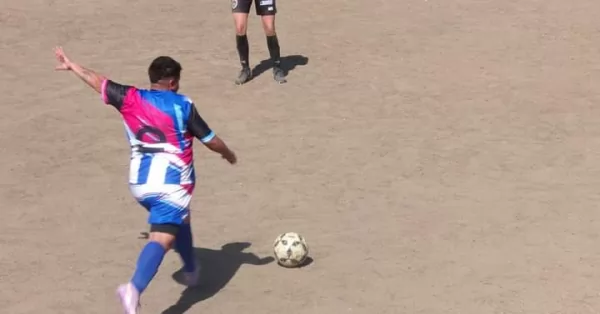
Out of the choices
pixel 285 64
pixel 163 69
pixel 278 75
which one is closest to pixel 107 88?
pixel 163 69

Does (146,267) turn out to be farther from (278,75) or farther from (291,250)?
(278,75)

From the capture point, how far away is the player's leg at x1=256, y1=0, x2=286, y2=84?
39.7 ft

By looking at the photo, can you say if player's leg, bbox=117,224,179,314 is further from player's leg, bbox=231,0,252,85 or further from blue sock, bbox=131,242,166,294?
player's leg, bbox=231,0,252,85

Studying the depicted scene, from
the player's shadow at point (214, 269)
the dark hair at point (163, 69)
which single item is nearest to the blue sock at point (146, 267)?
the player's shadow at point (214, 269)

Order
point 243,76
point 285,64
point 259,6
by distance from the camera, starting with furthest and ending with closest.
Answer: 1. point 285,64
2. point 243,76
3. point 259,6

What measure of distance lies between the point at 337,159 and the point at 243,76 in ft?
8.81

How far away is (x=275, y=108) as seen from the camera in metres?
11.7

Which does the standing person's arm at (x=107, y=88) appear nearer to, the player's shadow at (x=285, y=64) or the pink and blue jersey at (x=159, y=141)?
the pink and blue jersey at (x=159, y=141)

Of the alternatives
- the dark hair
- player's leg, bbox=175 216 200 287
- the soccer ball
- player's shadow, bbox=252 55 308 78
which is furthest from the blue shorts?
player's shadow, bbox=252 55 308 78

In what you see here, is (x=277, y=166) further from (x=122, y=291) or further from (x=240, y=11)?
(x=122, y=291)

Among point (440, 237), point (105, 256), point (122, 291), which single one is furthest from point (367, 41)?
point (122, 291)

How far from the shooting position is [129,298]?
665 centimetres

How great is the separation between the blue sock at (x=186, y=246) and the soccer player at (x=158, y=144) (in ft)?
0.80

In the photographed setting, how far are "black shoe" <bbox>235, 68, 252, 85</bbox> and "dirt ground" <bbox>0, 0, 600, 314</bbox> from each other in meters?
0.14
